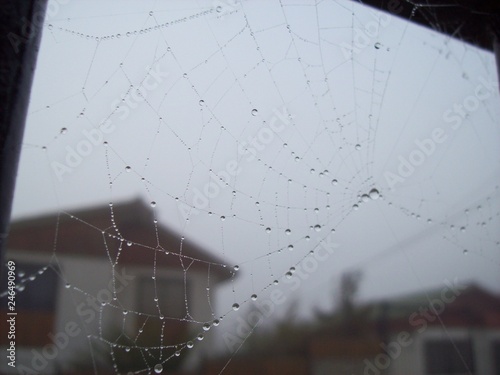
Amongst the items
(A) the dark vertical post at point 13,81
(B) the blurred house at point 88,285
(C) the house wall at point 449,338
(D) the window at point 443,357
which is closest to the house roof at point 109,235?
(B) the blurred house at point 88,285

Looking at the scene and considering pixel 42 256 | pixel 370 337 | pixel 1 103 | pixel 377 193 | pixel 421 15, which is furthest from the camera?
pixel 370 337

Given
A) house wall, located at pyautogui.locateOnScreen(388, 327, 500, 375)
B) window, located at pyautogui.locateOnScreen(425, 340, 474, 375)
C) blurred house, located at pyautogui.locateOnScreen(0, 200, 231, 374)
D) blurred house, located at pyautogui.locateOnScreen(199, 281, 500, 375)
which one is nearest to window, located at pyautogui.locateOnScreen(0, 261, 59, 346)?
blurred house, located at pyautogui.locateOnScreen(0, 200, 231, 374)

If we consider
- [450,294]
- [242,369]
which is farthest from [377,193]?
[242,369]

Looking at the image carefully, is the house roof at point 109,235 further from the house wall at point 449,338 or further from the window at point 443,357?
the window at point 443,357

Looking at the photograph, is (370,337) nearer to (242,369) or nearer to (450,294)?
(450,294)

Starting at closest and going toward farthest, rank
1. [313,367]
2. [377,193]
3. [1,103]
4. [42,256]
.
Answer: [1,103], [42,256], [377,193], [313,367]

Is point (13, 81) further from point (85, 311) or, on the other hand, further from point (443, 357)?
point (443, 357)

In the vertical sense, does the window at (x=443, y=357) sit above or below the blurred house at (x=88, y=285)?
below
